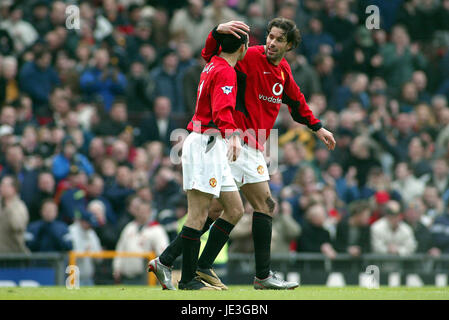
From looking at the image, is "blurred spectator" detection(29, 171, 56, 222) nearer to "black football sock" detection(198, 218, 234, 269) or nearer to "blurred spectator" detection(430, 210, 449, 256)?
"black football sock" detection(198, 218, 234, 269)

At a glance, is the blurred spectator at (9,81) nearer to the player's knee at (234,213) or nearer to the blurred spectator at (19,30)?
the blurred spectator at (19,30)

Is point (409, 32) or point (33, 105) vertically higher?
point (409, 32)

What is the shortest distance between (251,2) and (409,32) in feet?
12.2

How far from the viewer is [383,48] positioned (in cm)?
1902

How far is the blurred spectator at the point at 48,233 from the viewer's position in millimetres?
13008

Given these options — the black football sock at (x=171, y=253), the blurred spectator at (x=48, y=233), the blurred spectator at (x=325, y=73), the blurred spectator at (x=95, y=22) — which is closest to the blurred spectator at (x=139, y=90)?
the blurred spectator at (x=95, y=22)

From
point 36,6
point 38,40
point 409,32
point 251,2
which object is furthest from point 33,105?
point 409,32

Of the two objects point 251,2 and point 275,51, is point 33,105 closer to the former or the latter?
point 251,2

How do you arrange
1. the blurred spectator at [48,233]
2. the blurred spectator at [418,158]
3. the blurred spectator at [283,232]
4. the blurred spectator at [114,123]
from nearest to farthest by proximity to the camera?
the blurred spectator at [48,233], the blurred spectator at [283,232], the blurred spectator at [114,123], the blurred spectator at [418,158]

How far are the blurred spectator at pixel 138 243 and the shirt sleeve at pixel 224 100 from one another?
5.42 metres

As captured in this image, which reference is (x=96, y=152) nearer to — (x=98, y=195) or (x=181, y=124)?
(x=98, y=195)

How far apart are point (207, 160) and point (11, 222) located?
562 centimetres

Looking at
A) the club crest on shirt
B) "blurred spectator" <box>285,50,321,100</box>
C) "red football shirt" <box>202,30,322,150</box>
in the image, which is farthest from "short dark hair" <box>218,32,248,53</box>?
Answer: "blurred spectator" <box>285,50,321,100</box>

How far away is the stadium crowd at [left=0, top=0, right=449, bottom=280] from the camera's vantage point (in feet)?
44.7
